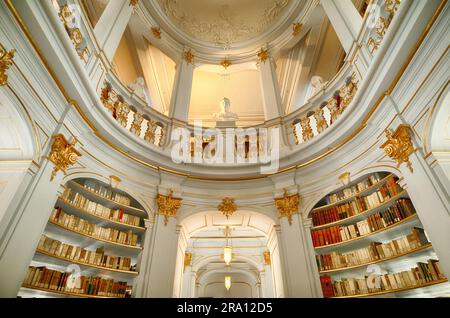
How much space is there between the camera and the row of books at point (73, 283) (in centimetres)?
341

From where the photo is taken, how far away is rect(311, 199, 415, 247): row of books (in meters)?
3.74

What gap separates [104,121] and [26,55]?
151 cm

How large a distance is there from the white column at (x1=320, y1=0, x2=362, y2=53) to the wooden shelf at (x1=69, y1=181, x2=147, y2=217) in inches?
193

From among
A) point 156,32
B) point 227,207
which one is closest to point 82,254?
point 227,207

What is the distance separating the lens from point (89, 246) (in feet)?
14.0

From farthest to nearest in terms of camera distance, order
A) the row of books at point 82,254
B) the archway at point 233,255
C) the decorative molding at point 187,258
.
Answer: the decorative molding at point 187,258
the archway at point 233,255
the row of books at point 82,254

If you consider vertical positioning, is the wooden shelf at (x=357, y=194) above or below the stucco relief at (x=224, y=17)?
below

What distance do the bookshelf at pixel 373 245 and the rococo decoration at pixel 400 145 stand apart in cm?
50

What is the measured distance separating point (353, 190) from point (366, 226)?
2.19 feet

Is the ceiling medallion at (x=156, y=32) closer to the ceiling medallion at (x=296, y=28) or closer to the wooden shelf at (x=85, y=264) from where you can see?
the ceiling medallion at (x=296, y=28)

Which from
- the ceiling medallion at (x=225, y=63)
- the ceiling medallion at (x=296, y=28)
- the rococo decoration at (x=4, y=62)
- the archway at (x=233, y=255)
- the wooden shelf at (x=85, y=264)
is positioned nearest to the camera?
the rococo decoration at (x=4, y=62)

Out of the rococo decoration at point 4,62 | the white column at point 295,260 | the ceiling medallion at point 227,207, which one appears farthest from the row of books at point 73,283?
the white column at point 295,260

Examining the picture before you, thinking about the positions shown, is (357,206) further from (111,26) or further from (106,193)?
(111,26)

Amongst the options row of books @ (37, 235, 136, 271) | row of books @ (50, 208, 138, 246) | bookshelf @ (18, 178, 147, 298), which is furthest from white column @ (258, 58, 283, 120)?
row of books @ (37, 235, 136, 271)
